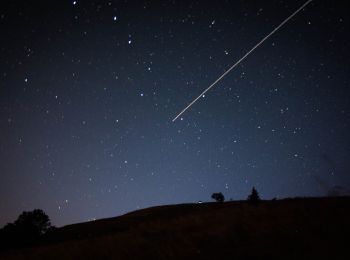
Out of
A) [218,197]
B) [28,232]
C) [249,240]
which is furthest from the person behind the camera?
[218,197]

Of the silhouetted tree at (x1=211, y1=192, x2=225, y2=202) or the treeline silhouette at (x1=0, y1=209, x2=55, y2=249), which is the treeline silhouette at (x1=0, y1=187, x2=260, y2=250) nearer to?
the treeline silhouette at (x1=0, y1=209, x2=55, y2=249)

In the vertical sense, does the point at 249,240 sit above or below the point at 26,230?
below

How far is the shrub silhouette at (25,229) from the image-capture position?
2514 centimetres

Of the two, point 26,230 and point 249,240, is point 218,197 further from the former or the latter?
point 249,240

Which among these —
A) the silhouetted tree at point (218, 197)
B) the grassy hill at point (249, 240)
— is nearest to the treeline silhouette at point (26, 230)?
the grassy hill at point (249, 240)

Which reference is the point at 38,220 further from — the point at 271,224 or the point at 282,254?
the point at 282,254

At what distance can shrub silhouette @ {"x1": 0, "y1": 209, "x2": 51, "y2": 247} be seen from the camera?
990 inches

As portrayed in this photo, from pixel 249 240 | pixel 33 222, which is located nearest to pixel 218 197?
pixel 33 222

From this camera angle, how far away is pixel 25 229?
26281mm

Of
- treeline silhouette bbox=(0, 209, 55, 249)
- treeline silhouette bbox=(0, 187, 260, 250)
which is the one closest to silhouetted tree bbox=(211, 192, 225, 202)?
treeline silhouette bbox=(0, 187, 260, 250)

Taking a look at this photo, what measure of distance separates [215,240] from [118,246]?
11.2ft

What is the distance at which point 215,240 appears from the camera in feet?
30.8

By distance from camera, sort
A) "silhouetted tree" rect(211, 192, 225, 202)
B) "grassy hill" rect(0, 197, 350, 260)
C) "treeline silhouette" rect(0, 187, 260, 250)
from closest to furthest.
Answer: "grassy hill" rect(0, 197, 350, 260)
"treeline silhouette" rect(0, 187, 260, 250)
"silhouetted tree" rect(211, 192, 225, 202)

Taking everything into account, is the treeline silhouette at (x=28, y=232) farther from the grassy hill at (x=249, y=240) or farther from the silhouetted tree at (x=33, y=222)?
the grassy hill at (x=249, y=240)
